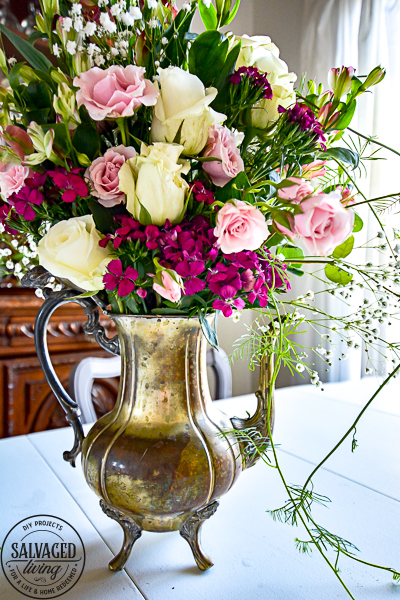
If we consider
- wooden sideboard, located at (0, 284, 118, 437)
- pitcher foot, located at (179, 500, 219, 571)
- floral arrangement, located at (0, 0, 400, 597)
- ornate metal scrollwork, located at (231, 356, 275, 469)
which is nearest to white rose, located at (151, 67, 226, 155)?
floral arrangement, located at (0, 0, 400, 597)

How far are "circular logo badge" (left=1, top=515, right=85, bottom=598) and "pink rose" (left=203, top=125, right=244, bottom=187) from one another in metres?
0.42

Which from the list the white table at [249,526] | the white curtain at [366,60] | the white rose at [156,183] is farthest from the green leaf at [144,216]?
the white curtain at [366,60]

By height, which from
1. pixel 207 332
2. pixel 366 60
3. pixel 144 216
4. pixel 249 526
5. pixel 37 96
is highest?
pixel 366 60

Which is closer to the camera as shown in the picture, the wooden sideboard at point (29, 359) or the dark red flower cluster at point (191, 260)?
the dark red flower cluster at point (191, 260)

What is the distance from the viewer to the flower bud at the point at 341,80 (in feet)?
1.38

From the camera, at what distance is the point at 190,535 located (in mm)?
488

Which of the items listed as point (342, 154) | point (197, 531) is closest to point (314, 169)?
point (342, 154)

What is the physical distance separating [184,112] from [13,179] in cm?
16

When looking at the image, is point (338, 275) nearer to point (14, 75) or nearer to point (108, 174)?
point (108, 174)

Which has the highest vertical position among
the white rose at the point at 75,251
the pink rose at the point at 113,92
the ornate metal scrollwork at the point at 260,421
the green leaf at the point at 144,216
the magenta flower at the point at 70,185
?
the pink rose at the point at 113,92

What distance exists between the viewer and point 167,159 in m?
0.36

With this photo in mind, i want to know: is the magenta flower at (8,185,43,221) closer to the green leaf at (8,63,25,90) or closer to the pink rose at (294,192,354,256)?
the green leaf at (8,63,25,90)

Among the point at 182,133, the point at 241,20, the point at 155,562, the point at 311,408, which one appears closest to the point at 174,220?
the point at 182,133

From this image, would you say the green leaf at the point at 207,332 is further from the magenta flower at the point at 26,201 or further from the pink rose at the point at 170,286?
the magenta flower at the point at 26,201
